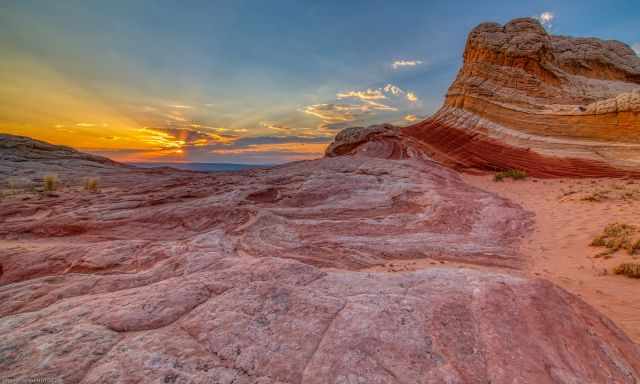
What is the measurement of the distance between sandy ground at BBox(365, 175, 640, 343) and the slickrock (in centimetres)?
265

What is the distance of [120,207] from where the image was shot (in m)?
9.38

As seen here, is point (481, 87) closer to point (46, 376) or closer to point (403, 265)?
point (403, 265)

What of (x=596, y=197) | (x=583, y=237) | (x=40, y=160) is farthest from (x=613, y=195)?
(x=40, y=160)

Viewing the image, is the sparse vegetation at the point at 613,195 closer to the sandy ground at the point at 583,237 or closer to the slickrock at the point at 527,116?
the sandy ground at the point at 583,237

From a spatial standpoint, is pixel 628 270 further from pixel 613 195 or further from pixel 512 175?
pixel 512 175

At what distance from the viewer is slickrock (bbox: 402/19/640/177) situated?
14.9 metres

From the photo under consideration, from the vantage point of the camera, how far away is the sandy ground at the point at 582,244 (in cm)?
476

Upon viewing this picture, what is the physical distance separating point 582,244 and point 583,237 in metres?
0.50

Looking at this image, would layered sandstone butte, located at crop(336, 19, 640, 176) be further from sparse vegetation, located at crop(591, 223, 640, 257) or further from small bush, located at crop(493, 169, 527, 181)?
sparse vegetation, located at crop(591, 223, 640, 257)

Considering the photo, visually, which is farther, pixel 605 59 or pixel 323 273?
pixel 605 59

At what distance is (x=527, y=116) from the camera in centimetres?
1870

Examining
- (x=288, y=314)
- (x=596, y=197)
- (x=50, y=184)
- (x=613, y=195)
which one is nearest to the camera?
(x=288, y=314)

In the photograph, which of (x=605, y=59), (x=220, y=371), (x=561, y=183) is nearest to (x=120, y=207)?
(x=220, y=371)

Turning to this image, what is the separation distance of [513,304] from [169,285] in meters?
4.59
